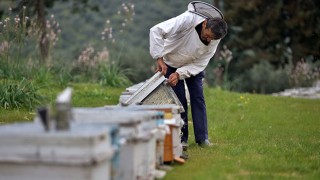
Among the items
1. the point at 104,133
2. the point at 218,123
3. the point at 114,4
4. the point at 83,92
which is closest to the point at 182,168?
the point at 104,133

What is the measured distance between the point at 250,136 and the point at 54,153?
4.86 m

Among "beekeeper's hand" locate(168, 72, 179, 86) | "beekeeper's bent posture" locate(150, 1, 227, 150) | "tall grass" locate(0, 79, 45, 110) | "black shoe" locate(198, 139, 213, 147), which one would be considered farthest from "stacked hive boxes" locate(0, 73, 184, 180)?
"tall grass" locate(0, 79, 45, 110)

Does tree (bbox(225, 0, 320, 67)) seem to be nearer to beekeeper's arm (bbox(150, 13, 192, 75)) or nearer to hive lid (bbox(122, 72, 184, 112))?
beekeeper's arm (bbox(150, 13, 192, 75))

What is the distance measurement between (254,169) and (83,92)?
6629 millimetres

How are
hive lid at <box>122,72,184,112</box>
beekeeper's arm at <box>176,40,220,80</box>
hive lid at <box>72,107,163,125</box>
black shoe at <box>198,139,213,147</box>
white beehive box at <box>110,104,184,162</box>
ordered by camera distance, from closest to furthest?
1. hive lid at <box>72,107,163,125</box>
2. white beehive box at <box>110,104,184,162</box>
3. hive lid at <box>122,72,184,112</box>
4. beekeeper's arm at <box>176,40,220,80</box>
5. black shoe at <box>198,139,213,147</box>

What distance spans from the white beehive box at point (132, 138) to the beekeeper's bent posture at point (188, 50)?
2054 millimetres

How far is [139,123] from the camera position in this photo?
406 centimetres

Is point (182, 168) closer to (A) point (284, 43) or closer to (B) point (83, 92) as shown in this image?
(B) point (83, 92)

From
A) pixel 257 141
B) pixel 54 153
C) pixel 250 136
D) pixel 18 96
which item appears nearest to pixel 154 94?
pixel 257 141

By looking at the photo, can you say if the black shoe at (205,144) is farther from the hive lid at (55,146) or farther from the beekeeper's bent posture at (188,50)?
the hive lid at (55,146)

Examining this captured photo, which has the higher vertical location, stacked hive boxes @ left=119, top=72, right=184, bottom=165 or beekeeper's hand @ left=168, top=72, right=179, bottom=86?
beekeeper's hand @ left=168, top=72, right=179, bottom=86

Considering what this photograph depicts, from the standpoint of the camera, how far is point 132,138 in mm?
3934

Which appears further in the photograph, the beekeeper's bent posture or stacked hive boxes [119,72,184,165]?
the beekeeper's bent posture

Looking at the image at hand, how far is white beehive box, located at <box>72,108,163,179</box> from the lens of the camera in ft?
12.8
